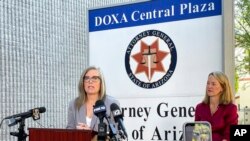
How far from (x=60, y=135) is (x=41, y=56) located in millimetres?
1998

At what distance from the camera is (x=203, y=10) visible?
237 cm

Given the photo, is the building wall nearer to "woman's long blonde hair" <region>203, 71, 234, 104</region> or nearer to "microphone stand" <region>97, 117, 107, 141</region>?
"woman's long blonde hair" <region>203, 71, 234, 104</region>

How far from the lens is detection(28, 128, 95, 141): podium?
1320mm

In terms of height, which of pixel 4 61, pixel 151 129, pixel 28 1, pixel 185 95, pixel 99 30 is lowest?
pixel 151 129

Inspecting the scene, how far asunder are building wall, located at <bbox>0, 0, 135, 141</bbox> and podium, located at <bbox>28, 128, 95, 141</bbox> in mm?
1473

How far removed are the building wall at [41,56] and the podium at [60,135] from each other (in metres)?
1.47

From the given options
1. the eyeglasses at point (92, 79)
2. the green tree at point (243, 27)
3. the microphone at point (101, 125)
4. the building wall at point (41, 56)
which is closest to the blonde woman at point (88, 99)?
the eyeglasses at point (92, 79)

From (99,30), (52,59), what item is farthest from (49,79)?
(99,30)

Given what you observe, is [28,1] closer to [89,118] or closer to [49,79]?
[49,79]

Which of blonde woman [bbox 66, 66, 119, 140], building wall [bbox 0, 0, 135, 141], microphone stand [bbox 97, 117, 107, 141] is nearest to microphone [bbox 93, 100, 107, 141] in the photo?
microphone stand [bbox 97, 117, 107, 141]

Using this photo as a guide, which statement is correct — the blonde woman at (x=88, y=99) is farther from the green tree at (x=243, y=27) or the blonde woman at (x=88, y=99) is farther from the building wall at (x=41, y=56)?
the green tree at (x=243, y=27)

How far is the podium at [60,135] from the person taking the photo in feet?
4.33

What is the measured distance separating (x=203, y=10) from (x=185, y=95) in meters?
0.51

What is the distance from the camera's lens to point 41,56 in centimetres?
328
